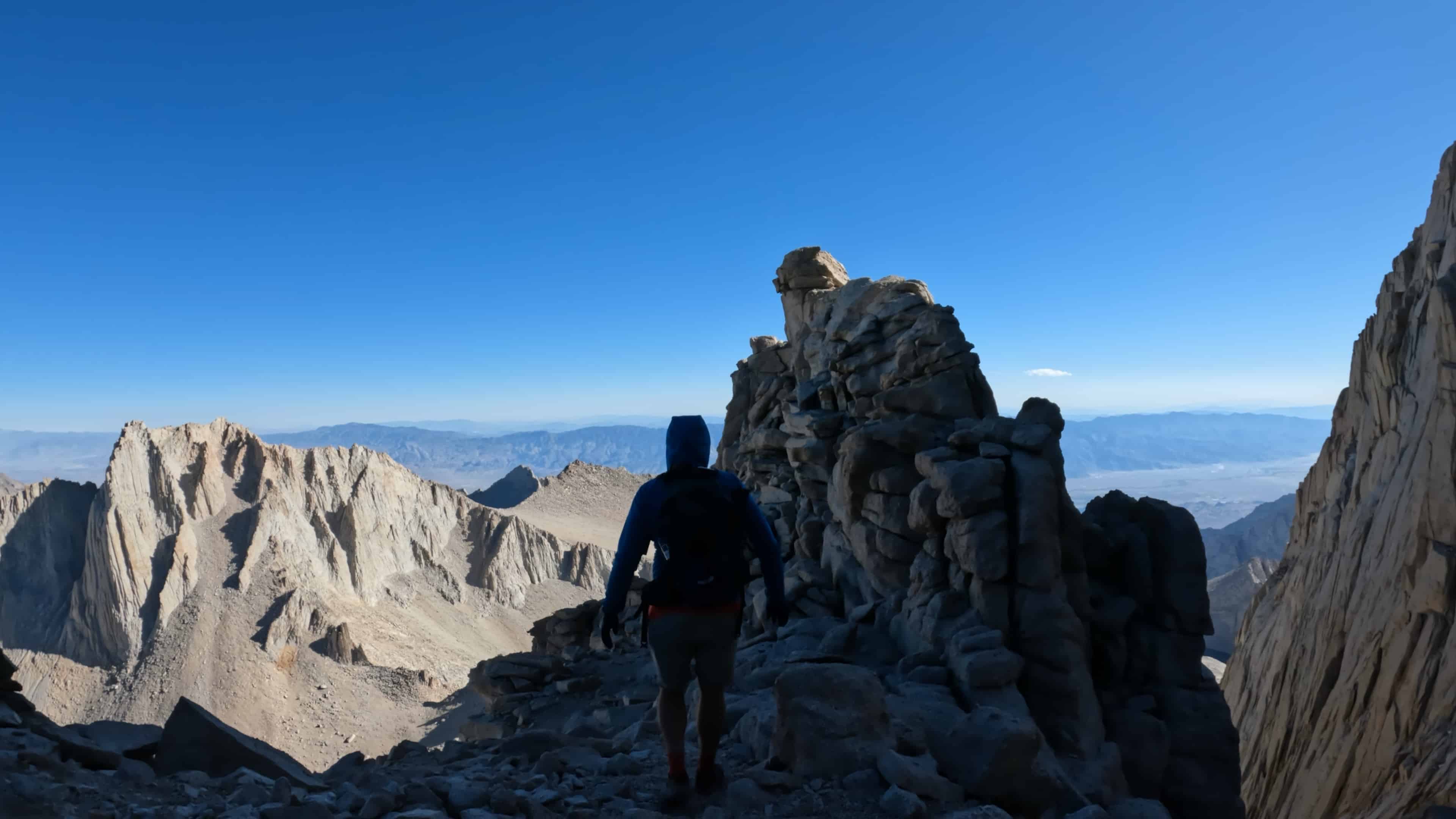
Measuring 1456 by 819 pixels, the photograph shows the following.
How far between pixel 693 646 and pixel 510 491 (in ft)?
473

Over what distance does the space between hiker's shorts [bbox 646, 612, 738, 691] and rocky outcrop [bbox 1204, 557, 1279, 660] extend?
102m

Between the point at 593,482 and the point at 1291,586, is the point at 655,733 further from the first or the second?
the point at 593,482

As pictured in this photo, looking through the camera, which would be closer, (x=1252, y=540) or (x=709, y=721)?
(x=709, y=721)

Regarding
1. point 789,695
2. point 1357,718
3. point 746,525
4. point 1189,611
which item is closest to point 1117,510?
point 1189,611

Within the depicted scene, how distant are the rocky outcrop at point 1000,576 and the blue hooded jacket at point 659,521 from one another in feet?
9.63

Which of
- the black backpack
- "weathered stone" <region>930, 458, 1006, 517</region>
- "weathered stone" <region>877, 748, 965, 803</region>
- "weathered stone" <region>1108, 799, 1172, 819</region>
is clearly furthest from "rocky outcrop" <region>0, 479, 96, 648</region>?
"weathered stone" <region>1108, 799, 1172, 819</region>

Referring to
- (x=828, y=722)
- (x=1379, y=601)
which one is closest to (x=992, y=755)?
(x=828, y=722)

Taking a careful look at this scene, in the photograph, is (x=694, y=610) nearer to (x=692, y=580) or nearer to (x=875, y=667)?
(x=692, y=580)

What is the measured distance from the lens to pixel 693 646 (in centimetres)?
707

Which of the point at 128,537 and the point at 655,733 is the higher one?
the point at 655,733

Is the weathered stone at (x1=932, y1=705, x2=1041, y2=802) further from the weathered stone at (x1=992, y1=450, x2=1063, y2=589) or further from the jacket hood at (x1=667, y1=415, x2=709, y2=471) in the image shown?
the jacket hood at (x1=667, y1=415, x2=709, y2=471)

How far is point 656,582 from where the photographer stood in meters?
6.95

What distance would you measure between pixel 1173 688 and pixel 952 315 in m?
8.76

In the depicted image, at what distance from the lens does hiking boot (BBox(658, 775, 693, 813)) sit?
23.0ft
